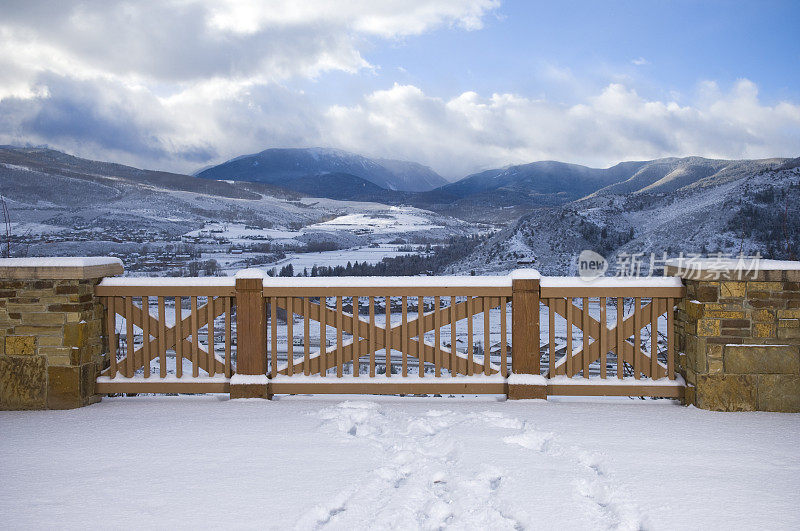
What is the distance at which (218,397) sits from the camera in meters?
5.29

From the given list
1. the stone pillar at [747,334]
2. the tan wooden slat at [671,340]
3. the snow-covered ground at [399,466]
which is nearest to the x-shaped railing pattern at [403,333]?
the snow-covered ground at [399,466]

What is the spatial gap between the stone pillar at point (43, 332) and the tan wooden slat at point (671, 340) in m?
5.41

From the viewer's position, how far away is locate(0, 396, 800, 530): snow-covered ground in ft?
9.64

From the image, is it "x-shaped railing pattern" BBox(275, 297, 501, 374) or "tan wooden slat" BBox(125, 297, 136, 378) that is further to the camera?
"tan wooden slat" BBox(125, 297, 136, 378)

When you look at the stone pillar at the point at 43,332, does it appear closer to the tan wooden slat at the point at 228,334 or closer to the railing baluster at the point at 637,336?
the tan wooden slat at the point at 228,334

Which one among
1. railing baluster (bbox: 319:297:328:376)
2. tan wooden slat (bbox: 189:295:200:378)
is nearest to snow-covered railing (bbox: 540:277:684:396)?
railing baluster (bbox: 319:297:328:376)

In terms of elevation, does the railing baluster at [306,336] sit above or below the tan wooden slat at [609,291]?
below

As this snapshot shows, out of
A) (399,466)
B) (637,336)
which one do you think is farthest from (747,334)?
(399,466)

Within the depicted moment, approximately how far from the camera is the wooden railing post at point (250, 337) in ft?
16.8

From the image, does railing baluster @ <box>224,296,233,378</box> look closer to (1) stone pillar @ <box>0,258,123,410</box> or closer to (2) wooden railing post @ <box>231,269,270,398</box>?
(2) wooden railing post @ <box>231,269,270,398</box>

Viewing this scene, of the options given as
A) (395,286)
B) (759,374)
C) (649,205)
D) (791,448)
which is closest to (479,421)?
(395,286)

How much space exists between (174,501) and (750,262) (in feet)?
16.0

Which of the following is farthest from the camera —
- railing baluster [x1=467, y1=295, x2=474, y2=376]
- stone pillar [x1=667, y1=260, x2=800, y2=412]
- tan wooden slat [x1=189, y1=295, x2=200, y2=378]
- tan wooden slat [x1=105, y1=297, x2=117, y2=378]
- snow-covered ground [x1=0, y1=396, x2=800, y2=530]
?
tan wooden slat [x1=105, y1=297, x2=117, y2=378]

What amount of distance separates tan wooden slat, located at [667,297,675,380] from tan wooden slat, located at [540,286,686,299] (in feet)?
0.37
